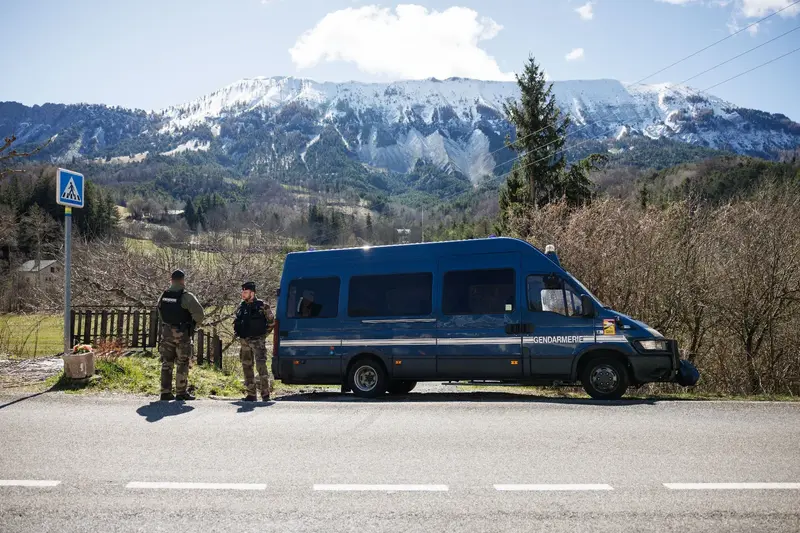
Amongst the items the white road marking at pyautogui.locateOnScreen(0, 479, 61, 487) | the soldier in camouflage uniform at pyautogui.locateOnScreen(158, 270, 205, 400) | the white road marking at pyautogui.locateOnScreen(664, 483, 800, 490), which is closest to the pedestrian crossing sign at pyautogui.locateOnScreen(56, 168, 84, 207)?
the soldier in camouflage uniform at pyautogui.locateOnScreen(158, 270, 205, 400)

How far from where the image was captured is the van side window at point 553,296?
10.6 m

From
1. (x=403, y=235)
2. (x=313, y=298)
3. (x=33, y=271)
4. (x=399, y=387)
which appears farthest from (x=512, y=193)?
(x=33, y=271)

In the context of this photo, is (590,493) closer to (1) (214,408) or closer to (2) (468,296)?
(1) (214,408)

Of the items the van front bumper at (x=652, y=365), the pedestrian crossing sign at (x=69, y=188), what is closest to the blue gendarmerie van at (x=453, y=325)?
the van front bumper at (x=652, y=365)

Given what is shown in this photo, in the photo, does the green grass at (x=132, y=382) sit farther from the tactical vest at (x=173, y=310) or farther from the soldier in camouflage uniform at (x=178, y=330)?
the tactical vest at (x=173, y=310)

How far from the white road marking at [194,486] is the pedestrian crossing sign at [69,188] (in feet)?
19.7

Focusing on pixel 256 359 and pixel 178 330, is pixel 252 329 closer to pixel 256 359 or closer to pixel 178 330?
pixel 256 359

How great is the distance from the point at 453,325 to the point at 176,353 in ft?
15.0

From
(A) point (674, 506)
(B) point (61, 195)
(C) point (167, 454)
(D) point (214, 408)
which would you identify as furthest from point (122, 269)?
(A) point (674, 506)

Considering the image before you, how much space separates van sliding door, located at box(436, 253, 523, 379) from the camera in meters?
10.8

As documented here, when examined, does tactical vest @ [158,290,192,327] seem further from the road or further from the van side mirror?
the van side mirror

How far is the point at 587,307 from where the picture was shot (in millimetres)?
10414

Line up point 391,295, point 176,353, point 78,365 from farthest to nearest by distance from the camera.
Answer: point 391,295 → point 78,365 → point 176,353

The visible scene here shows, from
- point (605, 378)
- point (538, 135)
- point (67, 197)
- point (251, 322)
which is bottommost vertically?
point (605, 378)
